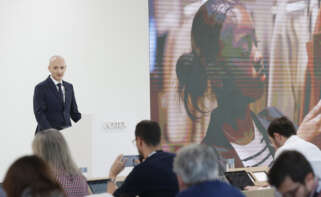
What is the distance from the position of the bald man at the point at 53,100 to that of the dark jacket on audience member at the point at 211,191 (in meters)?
3.10

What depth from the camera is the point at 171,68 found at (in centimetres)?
686

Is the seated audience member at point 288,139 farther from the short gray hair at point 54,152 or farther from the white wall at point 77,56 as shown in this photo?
the white wall at point 77,56

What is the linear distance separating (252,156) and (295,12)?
8.41 feet

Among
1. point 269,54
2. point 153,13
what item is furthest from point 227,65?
point 153,13

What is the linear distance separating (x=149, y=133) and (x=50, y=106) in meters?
2.20

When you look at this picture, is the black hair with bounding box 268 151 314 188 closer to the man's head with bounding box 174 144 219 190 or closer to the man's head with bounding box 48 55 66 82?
the man's head with bounding box 174 144 219 190

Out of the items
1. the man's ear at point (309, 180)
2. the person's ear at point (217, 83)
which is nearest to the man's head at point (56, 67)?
the person's ear at point (217, 83)

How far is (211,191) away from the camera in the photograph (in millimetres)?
2070

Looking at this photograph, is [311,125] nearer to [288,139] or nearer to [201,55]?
[201,55]

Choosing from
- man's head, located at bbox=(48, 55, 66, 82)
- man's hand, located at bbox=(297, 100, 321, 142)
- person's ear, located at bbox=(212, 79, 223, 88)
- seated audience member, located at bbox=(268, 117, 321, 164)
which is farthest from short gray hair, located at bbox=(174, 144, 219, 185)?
man's hand, located at bbox=(297, 100, 321, 142)

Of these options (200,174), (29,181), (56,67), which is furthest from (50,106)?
(29,181)

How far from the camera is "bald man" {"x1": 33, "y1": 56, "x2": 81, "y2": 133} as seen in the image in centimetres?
490

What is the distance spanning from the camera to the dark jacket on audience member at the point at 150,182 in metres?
2.79

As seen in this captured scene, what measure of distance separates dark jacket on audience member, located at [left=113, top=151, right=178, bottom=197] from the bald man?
2316 mm
